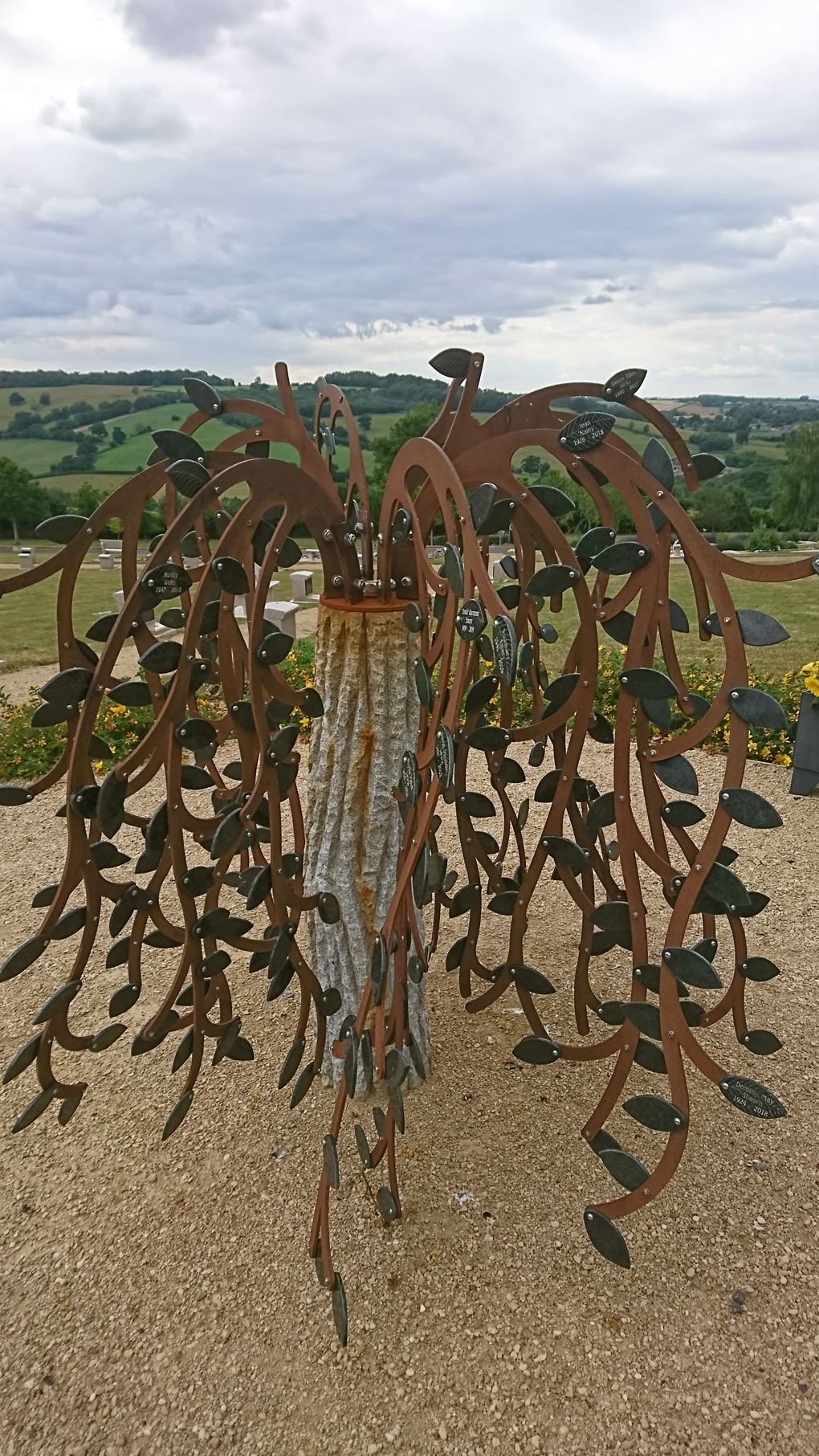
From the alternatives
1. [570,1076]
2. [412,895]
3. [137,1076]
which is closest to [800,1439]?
[570,1076]

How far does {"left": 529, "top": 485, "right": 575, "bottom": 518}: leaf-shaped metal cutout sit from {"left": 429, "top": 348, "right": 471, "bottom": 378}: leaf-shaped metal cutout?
0.39 metres

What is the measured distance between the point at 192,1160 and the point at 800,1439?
64.1 inches

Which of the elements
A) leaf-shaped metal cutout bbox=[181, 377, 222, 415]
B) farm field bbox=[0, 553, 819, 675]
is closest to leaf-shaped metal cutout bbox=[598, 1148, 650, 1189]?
leaf-shaped metal cutout bbox=[181, 377, 222, 415]

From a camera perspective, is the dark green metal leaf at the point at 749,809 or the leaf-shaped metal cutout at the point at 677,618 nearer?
the dark green metal leaf at the point at 749,809

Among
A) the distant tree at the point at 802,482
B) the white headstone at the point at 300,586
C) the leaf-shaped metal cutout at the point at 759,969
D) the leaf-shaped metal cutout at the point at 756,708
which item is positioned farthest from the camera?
the distant tree at the point at 802,482

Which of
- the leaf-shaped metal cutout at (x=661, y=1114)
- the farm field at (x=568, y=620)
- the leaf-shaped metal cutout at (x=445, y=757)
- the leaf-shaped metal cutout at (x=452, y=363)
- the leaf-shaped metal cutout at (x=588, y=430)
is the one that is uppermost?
the leaf-shaped metal cutout at (x=452, y=363)

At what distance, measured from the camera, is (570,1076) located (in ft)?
8.84

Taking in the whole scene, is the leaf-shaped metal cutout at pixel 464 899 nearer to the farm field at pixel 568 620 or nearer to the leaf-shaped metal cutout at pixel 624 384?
the leaf-shaped metal cutout at pixel 624 384

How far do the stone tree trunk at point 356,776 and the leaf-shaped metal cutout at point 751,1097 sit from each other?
1139mm

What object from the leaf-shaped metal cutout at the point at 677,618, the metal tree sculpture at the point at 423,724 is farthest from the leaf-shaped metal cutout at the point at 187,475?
the leaf-shaped metal cutout at the point at 677,618

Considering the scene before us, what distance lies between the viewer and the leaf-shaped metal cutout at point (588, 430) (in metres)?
1.58

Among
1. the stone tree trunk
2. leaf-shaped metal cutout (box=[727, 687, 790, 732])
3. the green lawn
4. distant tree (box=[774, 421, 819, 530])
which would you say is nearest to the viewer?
leaf-shaped metal cutout (box=[727, 687, 790, 732])

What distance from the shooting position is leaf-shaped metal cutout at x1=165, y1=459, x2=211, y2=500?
5.75ft

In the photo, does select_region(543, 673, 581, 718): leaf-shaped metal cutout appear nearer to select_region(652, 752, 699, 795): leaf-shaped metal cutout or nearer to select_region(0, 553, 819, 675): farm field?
select_region(652, 752, 699, 795): leaf-shaped metal cutout
